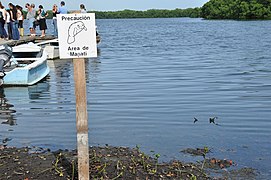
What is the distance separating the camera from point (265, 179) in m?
6.65

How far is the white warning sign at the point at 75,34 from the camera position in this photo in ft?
17.7

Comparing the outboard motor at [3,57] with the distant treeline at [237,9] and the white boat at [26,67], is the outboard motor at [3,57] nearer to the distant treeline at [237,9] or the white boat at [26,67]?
the white boat at [26,67]

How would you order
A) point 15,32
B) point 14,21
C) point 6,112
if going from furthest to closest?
point 15,32
point 14,21
point 6,112

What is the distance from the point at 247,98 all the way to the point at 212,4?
112 m

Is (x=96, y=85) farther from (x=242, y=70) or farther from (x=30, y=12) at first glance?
(x=30, y=12)

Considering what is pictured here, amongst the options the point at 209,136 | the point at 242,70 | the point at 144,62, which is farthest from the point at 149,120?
the point at 144,62

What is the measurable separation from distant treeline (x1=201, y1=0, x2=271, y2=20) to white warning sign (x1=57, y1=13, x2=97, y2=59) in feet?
319

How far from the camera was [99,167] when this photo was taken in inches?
243

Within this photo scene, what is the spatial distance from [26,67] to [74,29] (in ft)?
32.2

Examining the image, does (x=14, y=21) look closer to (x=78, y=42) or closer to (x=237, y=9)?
(x=78, y=42)

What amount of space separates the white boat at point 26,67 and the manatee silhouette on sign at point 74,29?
9.62 m

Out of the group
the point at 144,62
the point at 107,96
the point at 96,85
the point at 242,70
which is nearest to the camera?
the point at 107,96

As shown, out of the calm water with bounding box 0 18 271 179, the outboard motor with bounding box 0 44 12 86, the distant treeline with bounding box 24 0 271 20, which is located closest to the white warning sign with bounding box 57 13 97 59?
the calm water with bounding box 0 18 271 179

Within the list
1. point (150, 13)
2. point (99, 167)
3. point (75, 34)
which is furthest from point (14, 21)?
point (150, 13)
